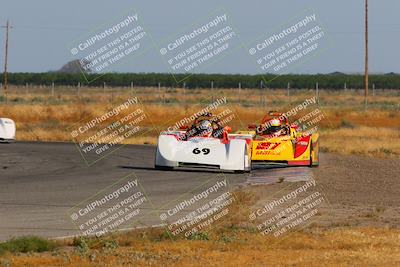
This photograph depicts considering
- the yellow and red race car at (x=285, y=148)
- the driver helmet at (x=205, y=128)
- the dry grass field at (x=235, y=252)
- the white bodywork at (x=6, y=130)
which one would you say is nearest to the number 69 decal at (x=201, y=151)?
the driver helmet at (x=205, y=128)

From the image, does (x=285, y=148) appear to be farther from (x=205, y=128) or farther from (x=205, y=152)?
(x=205, y=152)

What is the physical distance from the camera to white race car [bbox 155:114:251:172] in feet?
88.5

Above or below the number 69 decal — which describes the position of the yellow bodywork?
below

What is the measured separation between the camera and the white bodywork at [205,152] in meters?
27.0

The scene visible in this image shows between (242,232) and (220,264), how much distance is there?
296 cm

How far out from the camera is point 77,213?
18.1 m

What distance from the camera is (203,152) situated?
88.6 ft

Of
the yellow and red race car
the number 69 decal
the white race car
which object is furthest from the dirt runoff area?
the number 69 decal

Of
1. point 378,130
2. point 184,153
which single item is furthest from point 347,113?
point 184,153

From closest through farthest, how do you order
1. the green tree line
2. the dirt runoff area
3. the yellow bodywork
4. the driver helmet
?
1. the dirt runoff area
2. the driver helmet
3. the yellow bodywork
4. the green tree line

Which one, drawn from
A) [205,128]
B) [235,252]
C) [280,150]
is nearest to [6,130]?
[205,128]

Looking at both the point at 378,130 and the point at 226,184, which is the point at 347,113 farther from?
the point at 226,184

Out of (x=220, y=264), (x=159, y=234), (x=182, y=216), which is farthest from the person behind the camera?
(x=182, y=216)

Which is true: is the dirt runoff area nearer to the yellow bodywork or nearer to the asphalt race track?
the yellow bodywork
